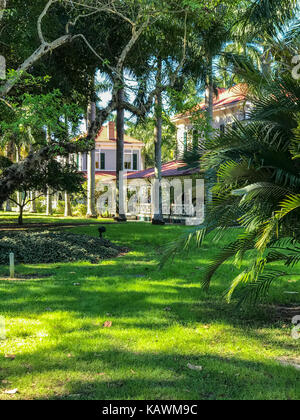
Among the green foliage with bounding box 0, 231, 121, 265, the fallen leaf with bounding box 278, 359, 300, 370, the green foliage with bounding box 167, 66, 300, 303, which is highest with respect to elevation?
the green foliage with bounding box 167, 66, 300, 303

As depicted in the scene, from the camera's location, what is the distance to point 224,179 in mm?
5488

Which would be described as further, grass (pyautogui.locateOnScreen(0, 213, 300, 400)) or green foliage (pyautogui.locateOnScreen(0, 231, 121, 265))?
green foliage (pyautogui.locateOnScreen(0, 231, 121, 265))

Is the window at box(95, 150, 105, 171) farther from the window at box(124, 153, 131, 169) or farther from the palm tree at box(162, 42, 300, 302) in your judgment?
the palm tree at box(162, 42, 300, 302)

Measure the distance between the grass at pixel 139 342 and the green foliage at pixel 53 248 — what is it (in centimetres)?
316

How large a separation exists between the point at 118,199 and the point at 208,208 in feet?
63.7

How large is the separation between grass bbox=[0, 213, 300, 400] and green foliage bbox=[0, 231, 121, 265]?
3.16m

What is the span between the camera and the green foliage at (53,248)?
12.0 m

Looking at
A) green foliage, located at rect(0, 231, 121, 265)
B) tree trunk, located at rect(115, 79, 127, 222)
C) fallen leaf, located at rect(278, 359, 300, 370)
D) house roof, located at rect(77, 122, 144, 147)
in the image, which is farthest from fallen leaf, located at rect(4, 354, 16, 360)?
house roof, located at rect(77, 122, 144, 147)

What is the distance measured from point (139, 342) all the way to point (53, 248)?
26.3 feet

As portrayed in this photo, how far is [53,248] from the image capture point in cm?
1260

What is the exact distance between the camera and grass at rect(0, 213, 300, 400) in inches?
152

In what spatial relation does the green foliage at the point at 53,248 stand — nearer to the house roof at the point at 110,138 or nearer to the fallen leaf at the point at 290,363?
the fallen leaf at the point at 290,363

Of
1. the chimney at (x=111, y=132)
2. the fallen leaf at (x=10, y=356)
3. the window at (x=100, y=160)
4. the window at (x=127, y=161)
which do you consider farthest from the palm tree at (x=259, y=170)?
the chimney at (x=111, y=132)

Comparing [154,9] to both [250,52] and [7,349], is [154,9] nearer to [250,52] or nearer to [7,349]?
[7,349]
